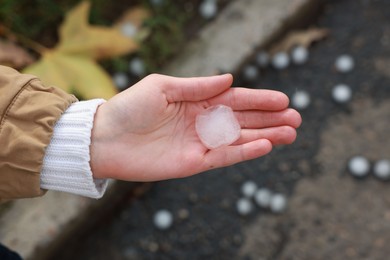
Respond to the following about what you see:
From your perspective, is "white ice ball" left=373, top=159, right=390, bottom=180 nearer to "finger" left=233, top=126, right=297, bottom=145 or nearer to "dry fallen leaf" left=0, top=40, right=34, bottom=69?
"finger" left=233, top=126, right=297, bottom=145

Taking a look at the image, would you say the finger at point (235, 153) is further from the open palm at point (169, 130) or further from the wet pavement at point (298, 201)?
the wet pavement at point (298, 201)

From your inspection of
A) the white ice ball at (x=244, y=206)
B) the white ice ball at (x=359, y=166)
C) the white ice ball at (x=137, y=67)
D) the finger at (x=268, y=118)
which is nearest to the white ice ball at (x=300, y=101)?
the white ice ball at (x=359, y=166)

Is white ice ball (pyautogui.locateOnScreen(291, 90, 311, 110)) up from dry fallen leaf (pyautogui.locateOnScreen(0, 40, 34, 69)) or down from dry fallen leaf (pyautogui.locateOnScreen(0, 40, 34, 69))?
down

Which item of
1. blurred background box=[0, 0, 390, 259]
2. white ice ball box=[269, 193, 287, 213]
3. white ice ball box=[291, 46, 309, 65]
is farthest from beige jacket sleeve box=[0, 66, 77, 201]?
white ice ball box=[291, 46, 309, 65]

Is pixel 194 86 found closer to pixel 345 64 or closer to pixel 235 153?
pixel 235 153

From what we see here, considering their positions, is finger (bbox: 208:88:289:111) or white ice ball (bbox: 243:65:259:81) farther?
white ice ball (bbox: 243:65:259:81)

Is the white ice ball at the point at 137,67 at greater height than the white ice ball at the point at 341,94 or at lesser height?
greater

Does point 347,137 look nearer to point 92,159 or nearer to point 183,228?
point 183,228
